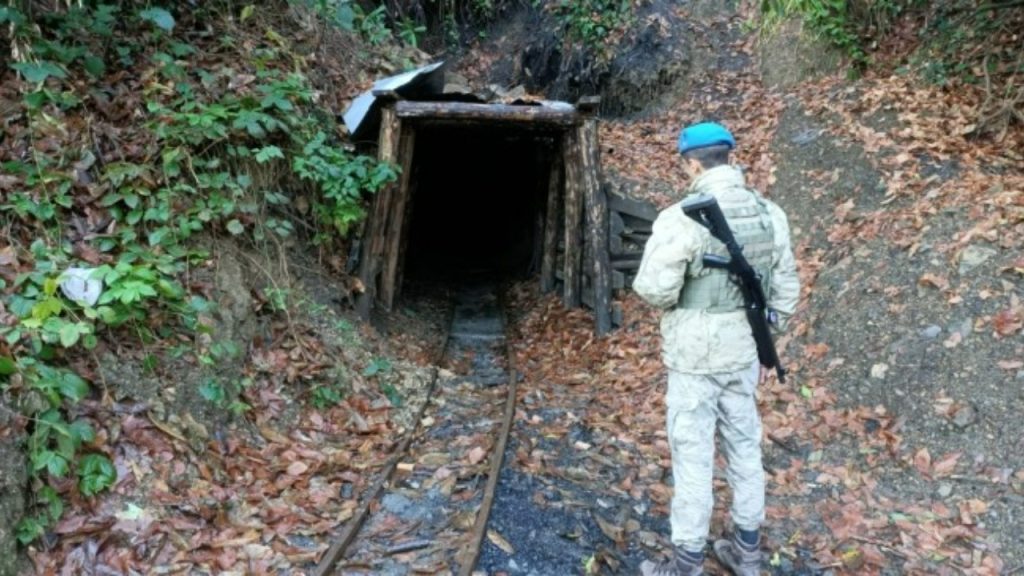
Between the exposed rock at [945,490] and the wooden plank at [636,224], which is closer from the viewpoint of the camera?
the exposed rock at [945,490]

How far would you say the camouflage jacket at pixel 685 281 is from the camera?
3600mm

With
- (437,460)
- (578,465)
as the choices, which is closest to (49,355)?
(437,460)

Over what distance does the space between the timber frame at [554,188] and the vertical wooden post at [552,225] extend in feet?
0.18

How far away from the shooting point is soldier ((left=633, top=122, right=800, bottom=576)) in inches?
143

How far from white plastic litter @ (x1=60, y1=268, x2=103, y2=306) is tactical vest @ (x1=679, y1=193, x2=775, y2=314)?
3800 mm

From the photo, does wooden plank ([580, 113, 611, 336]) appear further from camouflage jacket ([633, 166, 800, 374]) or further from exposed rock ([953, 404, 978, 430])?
camouflage jacket ([633, 166, 800, 374])

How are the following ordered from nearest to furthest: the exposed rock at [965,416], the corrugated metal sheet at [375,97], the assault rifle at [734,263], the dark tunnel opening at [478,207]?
the assault rifle at [734,263]
the exposed rock at [965,416]
the corrugated metal sheet at [375,97]
the dark tunnel opening at [478,207]

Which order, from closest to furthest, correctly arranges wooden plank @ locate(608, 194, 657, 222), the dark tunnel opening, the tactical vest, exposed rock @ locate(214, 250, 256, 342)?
the tactical vest
exposed rock @ locate(214, 250, 256, 342)
wooden plank @ locate(608, 194, 657, 222)
the dark tunnel opening

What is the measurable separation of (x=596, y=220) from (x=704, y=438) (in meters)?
5.48

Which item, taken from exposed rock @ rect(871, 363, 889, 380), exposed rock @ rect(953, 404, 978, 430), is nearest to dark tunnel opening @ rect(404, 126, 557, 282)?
exposed rock @ rect(871, 363, 889, 380)

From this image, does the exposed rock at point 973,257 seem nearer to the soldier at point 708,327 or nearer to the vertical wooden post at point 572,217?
the soldier at point 708,327

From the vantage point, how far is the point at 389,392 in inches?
265

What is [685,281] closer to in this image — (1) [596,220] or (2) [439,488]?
(2) [439,488]

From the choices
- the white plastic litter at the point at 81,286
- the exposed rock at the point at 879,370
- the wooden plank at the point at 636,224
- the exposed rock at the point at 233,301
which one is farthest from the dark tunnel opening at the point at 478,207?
the white plastic litter at the point at 81,286
